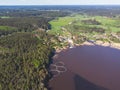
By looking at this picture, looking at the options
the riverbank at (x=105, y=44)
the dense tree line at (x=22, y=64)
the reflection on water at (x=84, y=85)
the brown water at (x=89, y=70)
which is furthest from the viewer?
the riverbank at (x=105, y=44)

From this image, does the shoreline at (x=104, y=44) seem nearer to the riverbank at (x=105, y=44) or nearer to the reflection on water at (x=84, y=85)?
the riverbank at (x=105, y=44)

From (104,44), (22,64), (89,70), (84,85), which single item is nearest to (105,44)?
(104,44)

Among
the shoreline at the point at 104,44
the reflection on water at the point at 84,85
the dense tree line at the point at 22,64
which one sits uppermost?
the dense tree line at the point at 22,64

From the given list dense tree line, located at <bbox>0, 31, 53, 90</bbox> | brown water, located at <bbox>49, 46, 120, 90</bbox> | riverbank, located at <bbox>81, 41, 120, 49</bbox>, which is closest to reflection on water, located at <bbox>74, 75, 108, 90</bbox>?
brown water, located at <bbox>49, 46, 120, 90</bbox>

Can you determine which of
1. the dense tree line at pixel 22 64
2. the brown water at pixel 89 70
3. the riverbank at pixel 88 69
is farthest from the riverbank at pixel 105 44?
the dense tree line at pixel 22 64

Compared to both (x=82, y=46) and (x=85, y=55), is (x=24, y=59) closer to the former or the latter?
(x=85, y=55)

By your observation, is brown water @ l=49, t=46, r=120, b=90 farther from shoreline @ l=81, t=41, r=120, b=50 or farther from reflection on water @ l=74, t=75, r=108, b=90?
shoreline @ l=81, t=41, r=120, b=50
